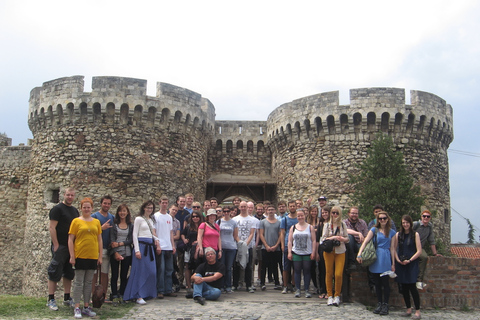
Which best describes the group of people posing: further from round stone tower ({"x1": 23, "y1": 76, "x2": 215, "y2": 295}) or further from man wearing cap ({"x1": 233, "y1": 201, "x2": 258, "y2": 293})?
round stone tower ({"x1": 23, "y1": 76, "x2": 215, "y2": 295})

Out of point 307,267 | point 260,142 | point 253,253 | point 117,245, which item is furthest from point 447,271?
point 260,142

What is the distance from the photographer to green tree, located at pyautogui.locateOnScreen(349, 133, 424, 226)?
41.8 ft

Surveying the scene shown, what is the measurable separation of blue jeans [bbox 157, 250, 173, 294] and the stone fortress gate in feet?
22.0

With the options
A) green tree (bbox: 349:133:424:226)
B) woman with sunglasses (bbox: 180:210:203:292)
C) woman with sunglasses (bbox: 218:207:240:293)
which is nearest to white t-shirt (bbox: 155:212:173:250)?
woman with sunglasses (bbox: 180:210:203:292)

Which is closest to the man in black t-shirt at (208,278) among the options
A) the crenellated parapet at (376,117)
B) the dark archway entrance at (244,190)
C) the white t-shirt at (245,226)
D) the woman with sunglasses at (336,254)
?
the white t-shirt at (245,226)

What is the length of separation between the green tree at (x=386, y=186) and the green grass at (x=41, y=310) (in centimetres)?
792

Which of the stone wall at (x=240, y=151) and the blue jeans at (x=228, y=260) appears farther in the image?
the stone wall at (x=240, y=151)

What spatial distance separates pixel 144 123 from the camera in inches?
589

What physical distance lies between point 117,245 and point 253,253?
2725mm

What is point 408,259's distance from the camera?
277 inches

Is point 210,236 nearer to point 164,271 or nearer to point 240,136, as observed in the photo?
point 164,271

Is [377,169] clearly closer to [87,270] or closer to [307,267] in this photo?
[307,267]

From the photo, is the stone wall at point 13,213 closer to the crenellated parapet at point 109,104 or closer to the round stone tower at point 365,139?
the crenellated parapet at point 109,104

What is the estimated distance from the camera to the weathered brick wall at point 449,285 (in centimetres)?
780
